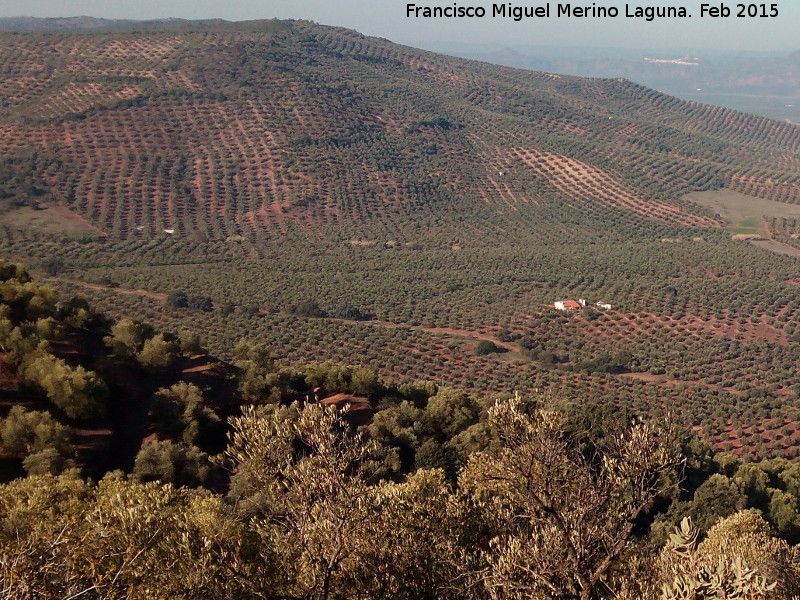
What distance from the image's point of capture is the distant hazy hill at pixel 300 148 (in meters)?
86.2

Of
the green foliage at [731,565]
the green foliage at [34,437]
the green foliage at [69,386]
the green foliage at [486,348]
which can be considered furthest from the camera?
the green foliage at [486,348]

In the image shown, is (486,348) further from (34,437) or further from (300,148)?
(300,148)

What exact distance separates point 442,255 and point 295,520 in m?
70.8

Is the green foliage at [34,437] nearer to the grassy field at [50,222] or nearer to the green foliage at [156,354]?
the green foliage at [156,354]

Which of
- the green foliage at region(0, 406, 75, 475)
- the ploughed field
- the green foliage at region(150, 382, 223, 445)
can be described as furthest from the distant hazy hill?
the green foliage at region(0, 406, 75, 475)

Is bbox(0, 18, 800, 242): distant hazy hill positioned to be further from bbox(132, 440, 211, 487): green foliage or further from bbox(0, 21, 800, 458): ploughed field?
bbox(132, 440, 211, 487): green foliage

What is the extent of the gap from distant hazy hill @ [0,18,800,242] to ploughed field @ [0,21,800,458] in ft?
1.69

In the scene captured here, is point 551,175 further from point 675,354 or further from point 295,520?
point 295,520

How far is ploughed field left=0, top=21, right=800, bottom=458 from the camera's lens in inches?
1967

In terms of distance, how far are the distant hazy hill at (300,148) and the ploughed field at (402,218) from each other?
20.3 inches

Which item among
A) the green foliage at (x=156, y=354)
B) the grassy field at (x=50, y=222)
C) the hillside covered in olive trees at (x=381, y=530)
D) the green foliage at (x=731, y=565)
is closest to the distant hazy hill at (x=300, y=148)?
the grassy field at (x=50, y=222)

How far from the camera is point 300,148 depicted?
103 m

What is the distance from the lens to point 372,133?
114875 mm

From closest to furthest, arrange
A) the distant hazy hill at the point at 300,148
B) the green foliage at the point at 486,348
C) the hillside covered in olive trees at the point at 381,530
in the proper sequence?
the hillside covered in olive trees at the point at 381,530 → the green foliage at the point at 486,348 → the distant hazy hill at the point at 300,148
